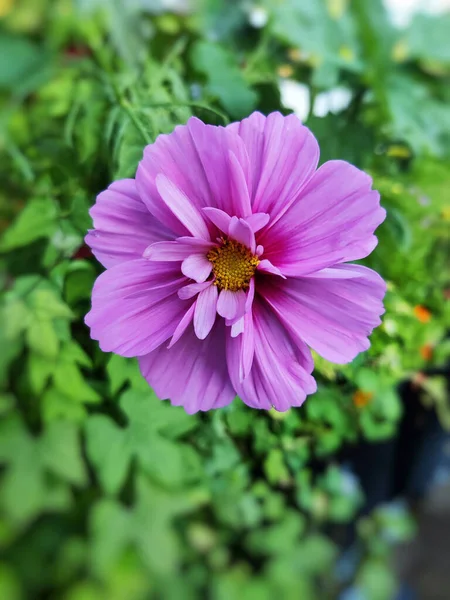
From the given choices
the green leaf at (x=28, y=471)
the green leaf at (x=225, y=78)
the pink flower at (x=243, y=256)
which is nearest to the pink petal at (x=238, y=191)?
the pink flower at (x=243, y=256)

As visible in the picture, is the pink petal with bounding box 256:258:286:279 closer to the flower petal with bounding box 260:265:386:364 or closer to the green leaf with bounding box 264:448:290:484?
the flower petal with bounding box 260:265:386:364

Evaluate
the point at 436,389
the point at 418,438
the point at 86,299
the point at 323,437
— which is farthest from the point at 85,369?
the point at 418,438

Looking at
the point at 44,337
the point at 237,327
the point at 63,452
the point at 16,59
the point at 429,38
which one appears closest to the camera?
the point at 237,327

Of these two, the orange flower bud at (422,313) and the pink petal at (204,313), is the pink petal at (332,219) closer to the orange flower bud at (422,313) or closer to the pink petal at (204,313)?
the pink petal at (204,313)

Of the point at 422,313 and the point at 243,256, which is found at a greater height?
the point at 243,256

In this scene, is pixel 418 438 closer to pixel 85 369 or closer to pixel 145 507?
pixel 145 507

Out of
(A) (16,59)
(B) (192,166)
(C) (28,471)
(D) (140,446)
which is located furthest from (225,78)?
(A) (16,59)

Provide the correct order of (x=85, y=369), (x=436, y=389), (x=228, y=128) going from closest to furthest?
(x=228, y=128), (x=85, y=369), (x=436, y=389)

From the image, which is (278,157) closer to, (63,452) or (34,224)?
(34,224)
